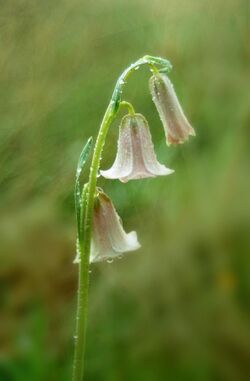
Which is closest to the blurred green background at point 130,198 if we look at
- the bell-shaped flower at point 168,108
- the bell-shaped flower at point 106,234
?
the bell-shaped flower at point 106,234

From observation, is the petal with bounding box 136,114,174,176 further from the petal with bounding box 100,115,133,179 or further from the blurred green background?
the blurred green background

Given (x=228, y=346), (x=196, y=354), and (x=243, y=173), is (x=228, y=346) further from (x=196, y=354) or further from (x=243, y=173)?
(x=243, y=173)

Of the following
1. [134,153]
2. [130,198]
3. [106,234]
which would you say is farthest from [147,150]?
[130,198]

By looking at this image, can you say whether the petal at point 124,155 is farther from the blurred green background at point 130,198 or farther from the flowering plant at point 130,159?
the blurred green background at point 130,198

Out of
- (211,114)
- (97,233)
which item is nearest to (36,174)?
(211,114)

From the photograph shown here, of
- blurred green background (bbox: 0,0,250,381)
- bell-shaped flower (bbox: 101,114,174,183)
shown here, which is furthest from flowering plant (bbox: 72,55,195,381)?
blurred green background (bbox: 0,0,250,381)

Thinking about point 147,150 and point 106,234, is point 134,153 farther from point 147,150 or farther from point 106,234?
point 106,234

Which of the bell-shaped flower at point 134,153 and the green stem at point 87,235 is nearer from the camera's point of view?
the green stem at point 87,235
